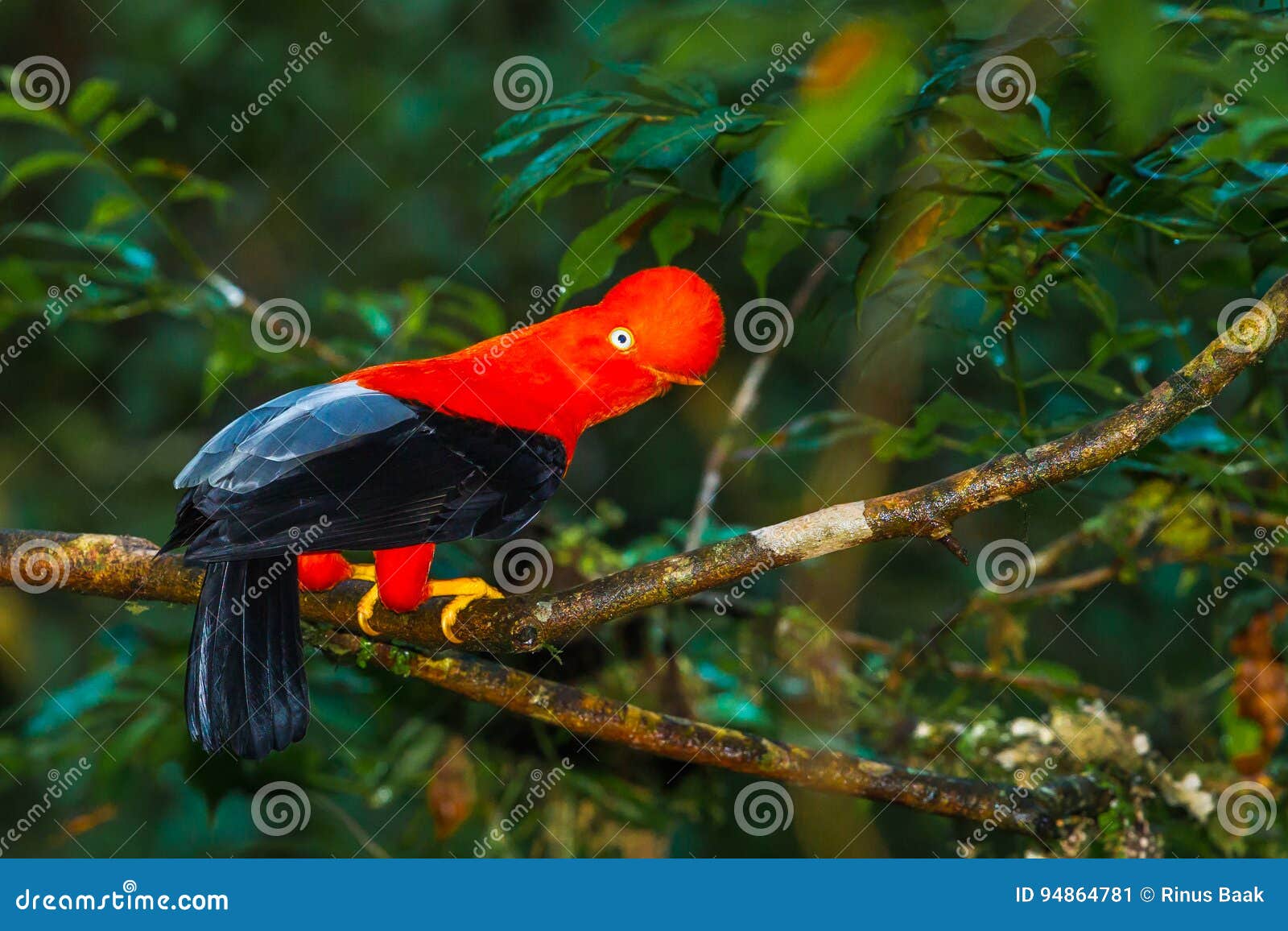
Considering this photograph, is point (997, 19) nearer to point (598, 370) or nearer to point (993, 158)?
point (993, 158)

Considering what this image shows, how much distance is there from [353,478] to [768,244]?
0.79 meters

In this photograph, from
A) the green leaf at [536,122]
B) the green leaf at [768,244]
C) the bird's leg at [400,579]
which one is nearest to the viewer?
the green leaf at [536,122]

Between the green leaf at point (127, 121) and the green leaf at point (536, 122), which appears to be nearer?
the green leaf at point (536, 122)

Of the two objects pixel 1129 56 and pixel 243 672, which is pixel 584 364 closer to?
pixel 243 672

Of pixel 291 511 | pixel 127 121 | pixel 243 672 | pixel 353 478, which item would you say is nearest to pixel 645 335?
pixel 353 478

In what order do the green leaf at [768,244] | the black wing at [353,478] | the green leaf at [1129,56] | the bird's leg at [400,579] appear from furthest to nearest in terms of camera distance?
1. the green leaf at [768,244]
2. the bird's leg at [400,579]
3. the black wing at [353,478]
4. the green leaf at [1129,56]

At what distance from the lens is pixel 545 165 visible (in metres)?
1.64

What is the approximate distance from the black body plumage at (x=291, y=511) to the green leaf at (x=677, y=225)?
1.46ft

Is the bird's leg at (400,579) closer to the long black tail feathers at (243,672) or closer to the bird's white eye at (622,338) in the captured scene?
the long black tail feathers at (243,672)

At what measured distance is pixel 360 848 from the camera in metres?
3.02

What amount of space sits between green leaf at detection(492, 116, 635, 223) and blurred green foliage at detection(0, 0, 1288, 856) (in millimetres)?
13

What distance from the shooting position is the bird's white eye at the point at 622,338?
1.83 metres

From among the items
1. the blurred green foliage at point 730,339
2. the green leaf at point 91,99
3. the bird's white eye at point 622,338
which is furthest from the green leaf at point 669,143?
the green leaf at point 91,99

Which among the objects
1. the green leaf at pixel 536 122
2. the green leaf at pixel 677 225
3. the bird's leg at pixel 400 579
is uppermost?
the green leaf at pixel 677 225
